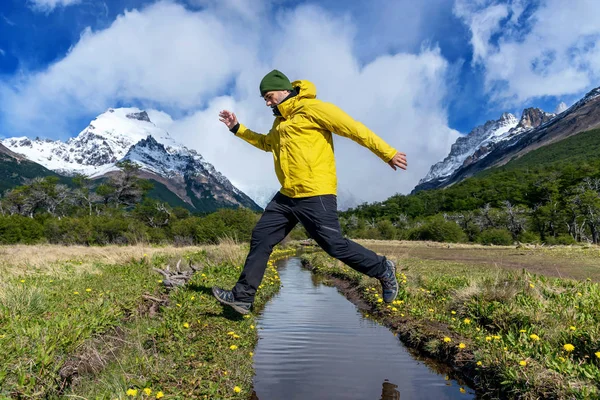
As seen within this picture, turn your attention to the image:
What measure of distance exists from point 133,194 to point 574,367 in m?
80.0

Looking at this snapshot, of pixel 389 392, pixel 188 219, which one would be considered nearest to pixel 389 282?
pixel 389 392

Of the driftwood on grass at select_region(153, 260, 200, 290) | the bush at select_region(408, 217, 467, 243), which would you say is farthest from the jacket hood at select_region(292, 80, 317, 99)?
the bush at select_region(408, 217, 467, 243)

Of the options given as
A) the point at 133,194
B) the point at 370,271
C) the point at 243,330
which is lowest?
the point at 243,330

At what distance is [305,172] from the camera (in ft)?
15.0

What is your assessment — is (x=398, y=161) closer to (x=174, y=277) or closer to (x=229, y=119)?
(x=229, y=119)

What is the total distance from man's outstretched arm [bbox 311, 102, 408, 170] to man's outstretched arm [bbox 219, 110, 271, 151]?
941 millimetres

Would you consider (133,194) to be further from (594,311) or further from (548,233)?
(594,311)

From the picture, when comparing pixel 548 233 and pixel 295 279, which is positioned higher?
pixel 548 233

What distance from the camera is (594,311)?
16.4 ft

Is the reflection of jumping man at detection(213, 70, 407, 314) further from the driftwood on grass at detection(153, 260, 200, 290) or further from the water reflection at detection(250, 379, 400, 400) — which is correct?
the driftwood on grass at detection(153, 260, 200, 290)

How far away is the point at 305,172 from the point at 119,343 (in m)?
2.80

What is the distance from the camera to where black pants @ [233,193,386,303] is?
182 inches

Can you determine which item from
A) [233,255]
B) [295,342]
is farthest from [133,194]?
[295,342]

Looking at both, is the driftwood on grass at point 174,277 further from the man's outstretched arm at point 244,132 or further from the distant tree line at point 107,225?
the distant tree line at point 107,225
